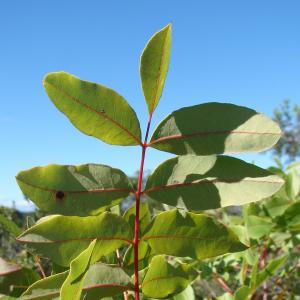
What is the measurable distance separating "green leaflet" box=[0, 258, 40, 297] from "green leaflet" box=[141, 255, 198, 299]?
20 centimetres

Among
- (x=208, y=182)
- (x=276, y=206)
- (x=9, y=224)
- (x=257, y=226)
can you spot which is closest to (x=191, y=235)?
(x=208, y=182)

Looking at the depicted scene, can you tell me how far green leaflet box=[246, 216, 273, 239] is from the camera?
1245 millimetres

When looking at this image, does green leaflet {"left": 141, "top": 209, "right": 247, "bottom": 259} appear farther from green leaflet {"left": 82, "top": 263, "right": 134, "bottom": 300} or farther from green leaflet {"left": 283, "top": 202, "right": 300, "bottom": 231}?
green leaflet {"left": 283, "top": 202, "right": 300, "bottom": 231}

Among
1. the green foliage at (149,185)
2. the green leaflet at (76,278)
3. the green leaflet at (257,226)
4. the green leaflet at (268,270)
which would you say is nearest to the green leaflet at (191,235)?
the green foliage at (149,185)

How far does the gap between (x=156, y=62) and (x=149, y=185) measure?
16 centimetres

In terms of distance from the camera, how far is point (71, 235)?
632 mm

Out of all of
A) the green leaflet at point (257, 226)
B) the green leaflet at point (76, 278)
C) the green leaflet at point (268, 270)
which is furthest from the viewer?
the green leaflet at point (257, 226)

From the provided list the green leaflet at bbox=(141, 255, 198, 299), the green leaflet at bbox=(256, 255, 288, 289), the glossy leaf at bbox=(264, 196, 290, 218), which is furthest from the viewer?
the glossy leaf at bbox=(264, 196, 290, 218)

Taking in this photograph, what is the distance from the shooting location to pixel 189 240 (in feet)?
2.20

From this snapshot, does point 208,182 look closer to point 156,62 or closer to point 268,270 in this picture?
point 156,62

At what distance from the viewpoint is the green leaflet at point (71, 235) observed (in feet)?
2.05

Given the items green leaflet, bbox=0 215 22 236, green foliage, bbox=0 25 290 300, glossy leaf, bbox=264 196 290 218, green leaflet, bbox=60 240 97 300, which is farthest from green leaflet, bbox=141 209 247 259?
glossy leaf, bbox=264 196 290 218

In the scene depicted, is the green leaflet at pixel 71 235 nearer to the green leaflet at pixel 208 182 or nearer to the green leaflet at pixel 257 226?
the green leaflet at pixel 208 182

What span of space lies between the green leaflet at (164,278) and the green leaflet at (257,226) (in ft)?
1.77
